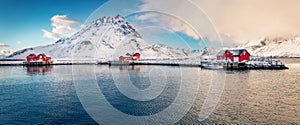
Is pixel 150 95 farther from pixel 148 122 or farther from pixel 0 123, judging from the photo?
pixel 0 123

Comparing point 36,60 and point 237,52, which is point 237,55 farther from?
point 36,60

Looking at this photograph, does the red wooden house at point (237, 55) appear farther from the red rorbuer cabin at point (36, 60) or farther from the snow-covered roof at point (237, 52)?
the red rorbuer cabin at point (36, 60)

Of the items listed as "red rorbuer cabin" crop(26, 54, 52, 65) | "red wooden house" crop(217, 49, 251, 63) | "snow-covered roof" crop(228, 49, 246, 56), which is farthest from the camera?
"red rorbuer cabin" crop(26, 54, 52, 65)

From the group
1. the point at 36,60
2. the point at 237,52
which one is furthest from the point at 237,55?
the point at 36,60

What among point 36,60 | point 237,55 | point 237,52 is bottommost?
point 36,60

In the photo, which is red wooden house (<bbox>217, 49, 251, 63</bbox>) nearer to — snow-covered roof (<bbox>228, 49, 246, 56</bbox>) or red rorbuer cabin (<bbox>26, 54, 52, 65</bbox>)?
snow-covered roof (<bbox>228, 49, 246, 56</bbox>)

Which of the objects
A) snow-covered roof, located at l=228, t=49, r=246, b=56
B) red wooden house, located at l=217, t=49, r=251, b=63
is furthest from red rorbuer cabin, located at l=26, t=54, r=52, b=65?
snow-covered roof, located at l=228, t=49, r=246, b=56

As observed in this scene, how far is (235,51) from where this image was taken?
96438mm

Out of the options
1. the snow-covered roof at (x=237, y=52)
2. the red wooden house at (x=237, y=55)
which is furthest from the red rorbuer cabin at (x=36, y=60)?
the snow-covered roof at (x=237, y=52)

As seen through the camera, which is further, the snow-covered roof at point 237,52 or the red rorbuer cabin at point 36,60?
the red rorbuer cabin at point 36,60

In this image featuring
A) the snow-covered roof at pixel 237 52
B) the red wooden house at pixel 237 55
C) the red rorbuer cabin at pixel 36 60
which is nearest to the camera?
→ the red wooden house at pixel 237 55

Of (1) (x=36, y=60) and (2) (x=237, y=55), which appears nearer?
(2) (x=237, y=55)

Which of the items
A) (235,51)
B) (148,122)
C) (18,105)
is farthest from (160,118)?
(235,51)

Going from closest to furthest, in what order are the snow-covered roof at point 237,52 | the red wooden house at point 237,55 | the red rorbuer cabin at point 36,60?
1. the red wooden house at point 237,55
2. the snow-covered roof at point 237,52
3. the red rorbuer cabin at point 36,60
